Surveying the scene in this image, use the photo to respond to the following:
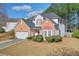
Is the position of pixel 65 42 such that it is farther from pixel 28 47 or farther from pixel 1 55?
pixel 1 55

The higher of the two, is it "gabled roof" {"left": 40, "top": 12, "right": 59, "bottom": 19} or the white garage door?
"gabled roof" {"left": 40, "top": 12, "right": 59, "bottom": 19}

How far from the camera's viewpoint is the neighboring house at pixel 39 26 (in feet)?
8.04

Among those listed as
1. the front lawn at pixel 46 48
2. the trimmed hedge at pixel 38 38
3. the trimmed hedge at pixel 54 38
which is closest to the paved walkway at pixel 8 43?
the front lawn at pixel 46 48

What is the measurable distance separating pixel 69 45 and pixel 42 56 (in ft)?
0.93

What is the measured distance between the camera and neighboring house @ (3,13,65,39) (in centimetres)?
245

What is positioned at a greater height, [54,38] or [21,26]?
[21,26]

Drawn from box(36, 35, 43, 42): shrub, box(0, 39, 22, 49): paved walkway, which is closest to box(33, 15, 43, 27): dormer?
box(36, 35, 43, 42): shrub

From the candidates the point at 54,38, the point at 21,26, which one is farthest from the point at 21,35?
the point at 54,38

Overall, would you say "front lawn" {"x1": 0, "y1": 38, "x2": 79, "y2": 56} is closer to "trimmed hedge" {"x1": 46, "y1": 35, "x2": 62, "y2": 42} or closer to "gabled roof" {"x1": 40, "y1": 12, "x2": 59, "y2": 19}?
"trimmed hedge" {"x1": 46, "y1": 35, "x2": 62, "y2": 42}

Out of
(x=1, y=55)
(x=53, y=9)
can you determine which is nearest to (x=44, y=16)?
(x=53, y=9)

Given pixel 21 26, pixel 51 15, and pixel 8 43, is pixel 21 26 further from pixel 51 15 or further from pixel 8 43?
pixel 51 15

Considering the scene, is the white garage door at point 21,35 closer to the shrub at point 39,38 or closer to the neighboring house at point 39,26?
the neighboring house at point 39,26

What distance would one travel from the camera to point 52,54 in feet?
7.99

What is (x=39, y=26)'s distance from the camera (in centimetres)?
246
